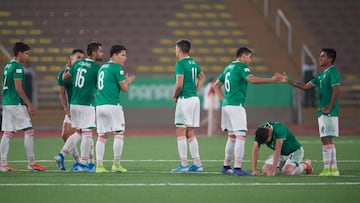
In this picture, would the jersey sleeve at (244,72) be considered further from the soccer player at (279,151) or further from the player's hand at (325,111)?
the player's hand at (325,111)

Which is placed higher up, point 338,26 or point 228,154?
point 338,26

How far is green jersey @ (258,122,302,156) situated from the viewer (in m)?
13.4

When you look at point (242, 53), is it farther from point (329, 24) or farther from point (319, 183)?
point (329, 24)

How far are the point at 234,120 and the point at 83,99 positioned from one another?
113 inches

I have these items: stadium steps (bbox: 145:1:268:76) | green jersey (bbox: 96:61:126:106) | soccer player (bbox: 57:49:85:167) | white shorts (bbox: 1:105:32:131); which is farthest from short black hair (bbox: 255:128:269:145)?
stadium steps (bbox: 145:1:268:76)

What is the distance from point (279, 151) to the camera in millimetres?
13312

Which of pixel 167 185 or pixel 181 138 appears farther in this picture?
pixel 181 138

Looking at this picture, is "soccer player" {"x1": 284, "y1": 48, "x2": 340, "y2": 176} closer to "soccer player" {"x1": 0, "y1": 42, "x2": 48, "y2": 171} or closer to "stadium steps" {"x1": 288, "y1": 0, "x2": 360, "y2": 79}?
"soccer player" {"x1": 0, "y1": 42, "x2": 48, "y2": 171}

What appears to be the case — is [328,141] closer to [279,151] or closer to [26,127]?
[279,151]

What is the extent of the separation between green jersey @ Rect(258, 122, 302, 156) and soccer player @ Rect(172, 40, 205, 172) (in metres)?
1.35

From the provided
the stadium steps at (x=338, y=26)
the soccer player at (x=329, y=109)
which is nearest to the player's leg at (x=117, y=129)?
the soccer player at (x=329, y=109)

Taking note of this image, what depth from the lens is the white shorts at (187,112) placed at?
14086 mm

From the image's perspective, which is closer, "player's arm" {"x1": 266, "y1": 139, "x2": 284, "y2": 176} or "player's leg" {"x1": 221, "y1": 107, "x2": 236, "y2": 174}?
"player's arm" {"x1": 266, "y1": 139, "x2": 284, "y2": 176}

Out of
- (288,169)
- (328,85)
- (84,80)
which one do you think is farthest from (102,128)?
(328,85)
